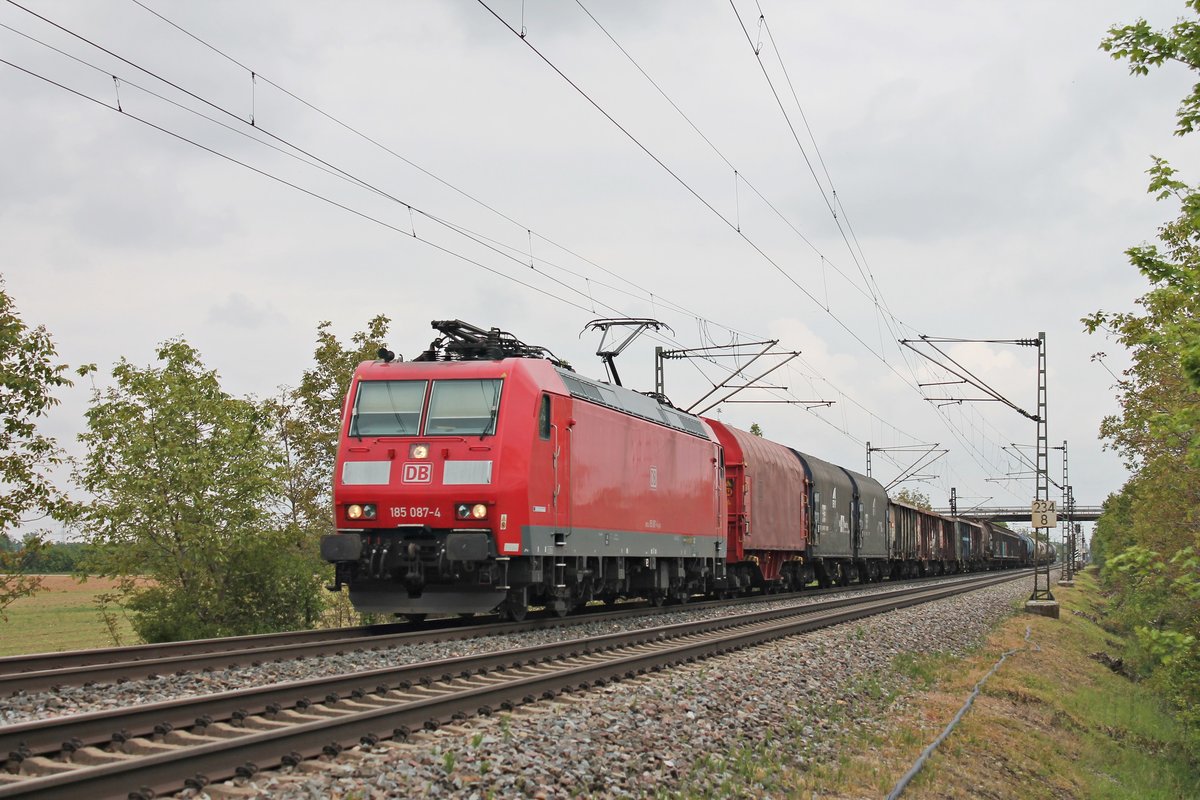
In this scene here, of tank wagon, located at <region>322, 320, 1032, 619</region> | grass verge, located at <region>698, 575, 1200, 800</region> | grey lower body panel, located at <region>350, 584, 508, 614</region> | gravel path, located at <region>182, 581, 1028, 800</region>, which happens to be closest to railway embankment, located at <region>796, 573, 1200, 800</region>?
grass verge, located at <region>698, 575, 1200, 800</region>

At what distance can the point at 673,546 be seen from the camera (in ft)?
66.5

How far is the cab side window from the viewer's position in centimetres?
1477

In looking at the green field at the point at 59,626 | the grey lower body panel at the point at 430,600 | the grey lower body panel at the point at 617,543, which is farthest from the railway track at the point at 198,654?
the green field at the point at 59,626

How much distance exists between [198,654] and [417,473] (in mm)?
4103

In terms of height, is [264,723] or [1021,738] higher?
[264,723]

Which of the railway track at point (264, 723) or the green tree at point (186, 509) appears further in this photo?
the green tree at point (186, 509)

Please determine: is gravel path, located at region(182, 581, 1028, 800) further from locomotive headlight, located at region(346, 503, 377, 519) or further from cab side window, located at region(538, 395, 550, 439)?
locomotive headlight, located at region(346, 503, 377, 519)

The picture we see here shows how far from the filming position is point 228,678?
31.8 ft

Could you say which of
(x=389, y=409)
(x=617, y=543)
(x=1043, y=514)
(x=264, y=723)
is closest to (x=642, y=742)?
(x=264, y=723)

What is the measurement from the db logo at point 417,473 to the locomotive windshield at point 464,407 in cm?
49

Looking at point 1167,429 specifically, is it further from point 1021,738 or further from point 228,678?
point 228,678

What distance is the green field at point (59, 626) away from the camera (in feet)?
92.4

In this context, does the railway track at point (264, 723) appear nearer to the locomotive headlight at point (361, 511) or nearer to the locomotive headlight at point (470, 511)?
the locomotive headlight at point (470, 511)

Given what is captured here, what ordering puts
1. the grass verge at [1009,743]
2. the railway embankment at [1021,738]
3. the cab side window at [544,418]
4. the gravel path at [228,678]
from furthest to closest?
the cab side window at [544,418] < the railway embankment at [1021,738] < the grass verge at [1009,743] < the gravel path at [228,678]
